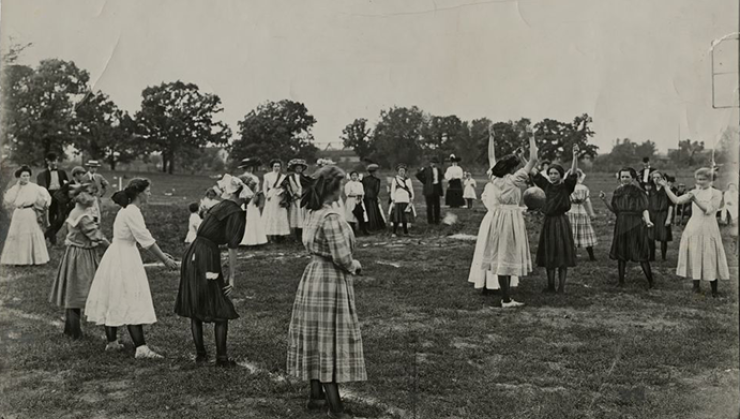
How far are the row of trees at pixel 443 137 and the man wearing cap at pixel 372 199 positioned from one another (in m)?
0.45

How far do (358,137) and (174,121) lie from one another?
613 inches

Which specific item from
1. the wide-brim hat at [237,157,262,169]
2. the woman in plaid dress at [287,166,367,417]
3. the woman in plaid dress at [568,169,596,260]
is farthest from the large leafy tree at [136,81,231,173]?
the woman in plaid dress at [287,166,367,417]

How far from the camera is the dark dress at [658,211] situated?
11.5 m

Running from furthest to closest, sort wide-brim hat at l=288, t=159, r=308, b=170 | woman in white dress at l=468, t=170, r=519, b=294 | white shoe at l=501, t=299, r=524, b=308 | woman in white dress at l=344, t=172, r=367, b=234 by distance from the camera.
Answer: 1. woman in white dress at l=344, t=172, r=367, b=234
2. wide-brim hat at l=288, t=159, r=308, b=170
3. woman in white dress at l=468, t=170, r=519, b=294
4. white shoe at l=501, t=299, r=524, b=308


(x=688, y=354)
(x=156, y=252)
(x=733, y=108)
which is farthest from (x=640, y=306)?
(x=156, y=252)

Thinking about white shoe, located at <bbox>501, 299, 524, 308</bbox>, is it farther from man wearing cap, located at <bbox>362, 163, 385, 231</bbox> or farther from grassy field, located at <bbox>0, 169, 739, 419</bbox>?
man wearing cap, located at <bbox>362, 163, 385, 231</bbox>

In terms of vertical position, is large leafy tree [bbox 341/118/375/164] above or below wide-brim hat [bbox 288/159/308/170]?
above

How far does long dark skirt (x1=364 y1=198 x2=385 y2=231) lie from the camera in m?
16.9

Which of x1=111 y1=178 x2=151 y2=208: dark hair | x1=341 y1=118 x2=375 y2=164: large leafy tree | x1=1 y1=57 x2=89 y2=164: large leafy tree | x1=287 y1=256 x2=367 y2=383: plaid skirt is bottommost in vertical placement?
x1=287 y1=256 x2=367 y2=383: plaid skirt

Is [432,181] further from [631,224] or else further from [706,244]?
[706,244]

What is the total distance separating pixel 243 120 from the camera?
11.2m

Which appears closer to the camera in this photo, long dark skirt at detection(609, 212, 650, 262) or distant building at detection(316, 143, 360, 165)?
long dark skirt at detection(609, 212, 650, 262)

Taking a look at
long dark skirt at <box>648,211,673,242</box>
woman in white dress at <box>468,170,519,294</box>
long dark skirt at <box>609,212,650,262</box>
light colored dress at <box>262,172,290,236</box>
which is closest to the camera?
woman in white dress at <box>468,170,519,294</box>

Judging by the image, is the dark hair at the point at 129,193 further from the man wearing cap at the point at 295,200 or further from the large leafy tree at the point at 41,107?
the large leafy tree at the point at 41,107
